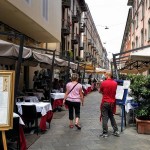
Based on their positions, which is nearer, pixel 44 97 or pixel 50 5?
pixel 44 97

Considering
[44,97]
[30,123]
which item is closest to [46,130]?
[30,123]

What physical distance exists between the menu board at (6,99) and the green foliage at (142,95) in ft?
15.9

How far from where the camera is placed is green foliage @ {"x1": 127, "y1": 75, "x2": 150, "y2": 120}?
9.81 metres

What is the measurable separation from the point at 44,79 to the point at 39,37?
285 centimetres

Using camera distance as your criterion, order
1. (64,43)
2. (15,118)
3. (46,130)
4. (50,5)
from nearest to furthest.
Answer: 1. (15,118)
2. (46,130)
3. (50,5)
4. (64,43)

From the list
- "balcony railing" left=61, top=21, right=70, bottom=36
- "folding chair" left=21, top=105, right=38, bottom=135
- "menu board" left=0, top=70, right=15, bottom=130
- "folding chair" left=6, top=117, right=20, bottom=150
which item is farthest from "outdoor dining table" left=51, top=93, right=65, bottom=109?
"balcony railing" left=61, top=21, right=70, bottom=36

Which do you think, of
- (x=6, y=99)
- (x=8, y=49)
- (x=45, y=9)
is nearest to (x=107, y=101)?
(x=8, y=49)

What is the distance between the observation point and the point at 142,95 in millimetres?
10141

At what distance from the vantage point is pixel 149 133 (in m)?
9.66

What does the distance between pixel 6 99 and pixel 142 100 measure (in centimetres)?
542

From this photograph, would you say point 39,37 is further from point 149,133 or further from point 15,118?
point 15,118

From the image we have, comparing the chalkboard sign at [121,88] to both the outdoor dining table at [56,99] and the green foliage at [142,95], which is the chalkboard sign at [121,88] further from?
the outdoor dining table at [56,99]

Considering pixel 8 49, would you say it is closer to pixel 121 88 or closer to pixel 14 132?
pixel 14 132

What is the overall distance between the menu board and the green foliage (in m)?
4.84
